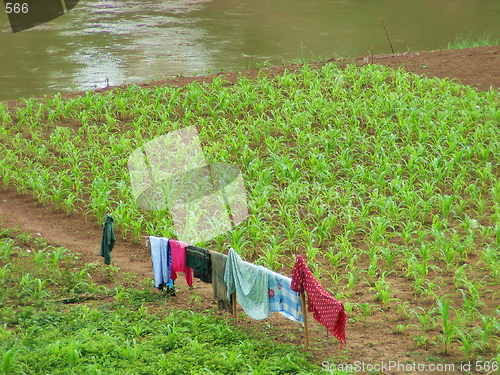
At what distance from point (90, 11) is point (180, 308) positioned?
1896 cm

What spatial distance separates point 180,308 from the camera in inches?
308

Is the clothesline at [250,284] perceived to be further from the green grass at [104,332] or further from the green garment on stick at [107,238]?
the green garment on stick at [107,238]

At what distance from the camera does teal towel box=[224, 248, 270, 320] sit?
7070 millimetres

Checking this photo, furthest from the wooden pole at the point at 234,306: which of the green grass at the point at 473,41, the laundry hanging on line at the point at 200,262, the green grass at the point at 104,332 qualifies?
the green grass at the point at 473,41

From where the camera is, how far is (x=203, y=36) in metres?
20.9

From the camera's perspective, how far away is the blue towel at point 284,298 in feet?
22.3

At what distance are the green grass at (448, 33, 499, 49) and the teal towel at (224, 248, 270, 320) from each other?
12.3m

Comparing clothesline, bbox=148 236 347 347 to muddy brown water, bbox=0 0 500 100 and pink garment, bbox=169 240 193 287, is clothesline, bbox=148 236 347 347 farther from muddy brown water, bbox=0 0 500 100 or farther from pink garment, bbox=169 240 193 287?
muddy brown water, bbox=0 0 500 100

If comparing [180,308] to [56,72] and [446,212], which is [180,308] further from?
[56,72]

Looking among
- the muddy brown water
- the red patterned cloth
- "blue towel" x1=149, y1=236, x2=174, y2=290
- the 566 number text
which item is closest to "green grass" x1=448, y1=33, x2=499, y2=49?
the muddy brown water

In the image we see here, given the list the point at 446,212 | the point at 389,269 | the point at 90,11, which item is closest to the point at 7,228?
the point at 389,269

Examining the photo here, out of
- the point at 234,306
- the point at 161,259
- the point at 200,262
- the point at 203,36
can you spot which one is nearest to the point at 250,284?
the point at 234,306

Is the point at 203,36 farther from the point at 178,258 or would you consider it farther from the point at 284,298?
the point at 284,298

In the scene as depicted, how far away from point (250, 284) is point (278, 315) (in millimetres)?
805
